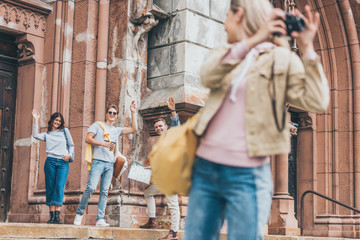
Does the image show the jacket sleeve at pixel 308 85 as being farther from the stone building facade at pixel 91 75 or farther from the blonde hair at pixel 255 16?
A: the stone building facade at pixel 91 75

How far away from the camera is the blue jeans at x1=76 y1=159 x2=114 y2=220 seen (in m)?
8.48

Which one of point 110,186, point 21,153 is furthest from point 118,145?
point 21,153

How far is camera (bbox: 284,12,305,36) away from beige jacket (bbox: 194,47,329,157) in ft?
0.43

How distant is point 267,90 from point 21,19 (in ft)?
24.9

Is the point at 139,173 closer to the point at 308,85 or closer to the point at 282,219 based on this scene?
the point at 282,219

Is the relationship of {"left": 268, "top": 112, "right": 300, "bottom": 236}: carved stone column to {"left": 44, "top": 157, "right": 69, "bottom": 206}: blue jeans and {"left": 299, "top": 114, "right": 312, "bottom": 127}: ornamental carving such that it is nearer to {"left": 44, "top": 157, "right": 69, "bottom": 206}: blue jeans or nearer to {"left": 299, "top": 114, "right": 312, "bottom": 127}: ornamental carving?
{"left": 299, "top": 114, "right": 312, "bottom": 127}: ornamental carving

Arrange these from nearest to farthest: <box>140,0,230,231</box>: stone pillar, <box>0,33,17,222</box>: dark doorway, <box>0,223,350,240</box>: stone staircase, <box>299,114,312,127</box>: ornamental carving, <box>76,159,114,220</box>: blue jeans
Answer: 1. <box>0,223,350,240</box>: stone staircase
2. <box>76,159,114,220</box>: blue jeans
3. <box>140,0,230,231</box>: stone pillar
4. <box>0,33,17,222</box>: dark doorway
5. <box>299,114,312,127</box>: ornamental carving

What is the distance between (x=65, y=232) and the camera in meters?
7.05

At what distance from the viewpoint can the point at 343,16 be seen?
47.7 feet

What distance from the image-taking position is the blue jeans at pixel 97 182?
8.48 m

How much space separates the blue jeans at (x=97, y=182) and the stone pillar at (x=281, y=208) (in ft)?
14.1

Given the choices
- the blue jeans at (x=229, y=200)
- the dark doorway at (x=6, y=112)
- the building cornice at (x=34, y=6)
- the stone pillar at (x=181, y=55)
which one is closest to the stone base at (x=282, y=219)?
the stone pillar at (x=181, y=55)

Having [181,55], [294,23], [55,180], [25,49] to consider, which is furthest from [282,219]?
[294,23]

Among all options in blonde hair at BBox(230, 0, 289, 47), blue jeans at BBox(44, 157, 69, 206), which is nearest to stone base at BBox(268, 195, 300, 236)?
blue jeans at BBox(44, 157, 69, 206)
